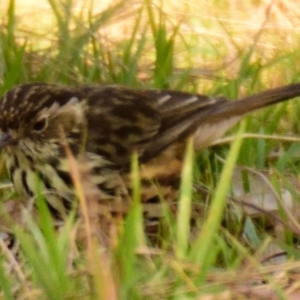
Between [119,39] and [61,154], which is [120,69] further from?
[61,154]

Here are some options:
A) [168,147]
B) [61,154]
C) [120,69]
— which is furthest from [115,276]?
[120,69]

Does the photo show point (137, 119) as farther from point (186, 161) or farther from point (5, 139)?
point (186, 161)

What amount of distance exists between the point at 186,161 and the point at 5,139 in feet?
4.08

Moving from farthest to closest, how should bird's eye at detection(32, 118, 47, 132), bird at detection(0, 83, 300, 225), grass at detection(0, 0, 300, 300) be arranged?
1. bird's eye at detection(32, 118, 47, 132)
2. bird at detection(0, 83, 300, 225)
3. grass at detection(0, 0, 300, 300)

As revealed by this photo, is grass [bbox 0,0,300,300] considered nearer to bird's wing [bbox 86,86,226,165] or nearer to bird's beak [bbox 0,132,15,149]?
bird's wing [bbox 86,86,226,165]

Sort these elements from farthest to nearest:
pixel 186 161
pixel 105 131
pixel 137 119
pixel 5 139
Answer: pixel 137 119 < pixel 105 131 < pixel 5 139 < pixel 186 161

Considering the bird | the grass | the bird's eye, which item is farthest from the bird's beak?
the grass

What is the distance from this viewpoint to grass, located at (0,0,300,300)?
275cm

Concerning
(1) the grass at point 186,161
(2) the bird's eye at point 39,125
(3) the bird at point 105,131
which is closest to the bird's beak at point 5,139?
(3) the bird at point 105,131

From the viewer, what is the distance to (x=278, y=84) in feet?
17.5

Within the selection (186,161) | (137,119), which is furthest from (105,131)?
(186,161)

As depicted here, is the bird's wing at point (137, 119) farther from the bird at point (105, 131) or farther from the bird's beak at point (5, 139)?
the bird's beak at point (5, 139)

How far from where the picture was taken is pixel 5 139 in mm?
4027

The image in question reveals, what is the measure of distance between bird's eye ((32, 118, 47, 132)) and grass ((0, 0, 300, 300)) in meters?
0.32
